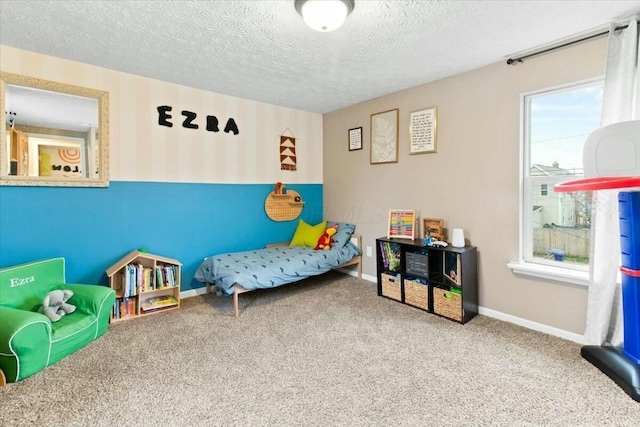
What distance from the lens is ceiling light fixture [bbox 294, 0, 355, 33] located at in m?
1.78

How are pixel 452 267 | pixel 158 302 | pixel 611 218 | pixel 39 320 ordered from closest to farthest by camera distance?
pixel 39 320 < pixel 611 218 < pixel 452 267 < pixel 158 302

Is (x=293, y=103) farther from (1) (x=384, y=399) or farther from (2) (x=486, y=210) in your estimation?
(1) (x=384, y=399)

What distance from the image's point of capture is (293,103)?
13.1 feet

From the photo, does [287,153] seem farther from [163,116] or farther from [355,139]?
[163,116]

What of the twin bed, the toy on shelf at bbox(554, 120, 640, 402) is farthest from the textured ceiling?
the twin bed

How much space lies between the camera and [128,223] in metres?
3.03

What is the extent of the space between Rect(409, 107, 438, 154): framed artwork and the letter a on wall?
1.64m

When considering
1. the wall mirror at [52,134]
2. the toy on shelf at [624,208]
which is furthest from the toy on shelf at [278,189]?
the toy on shelf at [624,208]

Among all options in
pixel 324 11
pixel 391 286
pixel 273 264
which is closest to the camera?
pixel 324 11

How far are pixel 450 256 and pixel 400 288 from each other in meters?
0.62

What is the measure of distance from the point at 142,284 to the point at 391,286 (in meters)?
2.49

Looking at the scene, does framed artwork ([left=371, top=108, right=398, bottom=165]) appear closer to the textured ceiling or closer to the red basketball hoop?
the textured ceiling

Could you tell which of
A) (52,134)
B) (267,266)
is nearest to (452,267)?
(267,266)

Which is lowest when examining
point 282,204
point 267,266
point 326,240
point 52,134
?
point 267,266
